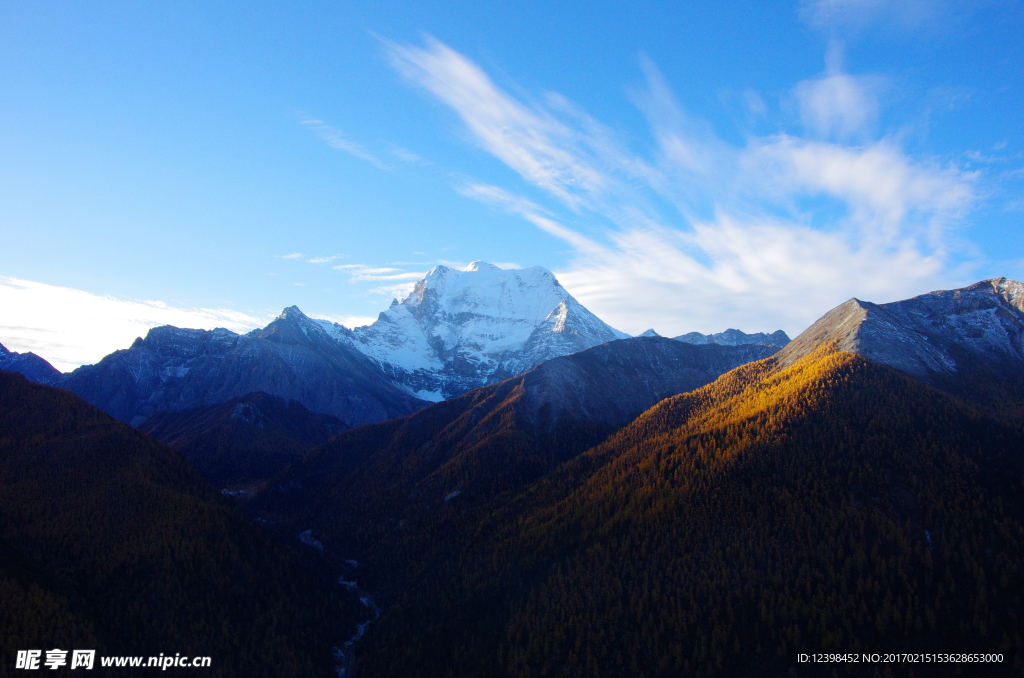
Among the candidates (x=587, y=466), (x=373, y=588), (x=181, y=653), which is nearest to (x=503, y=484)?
(x=587, y=466)

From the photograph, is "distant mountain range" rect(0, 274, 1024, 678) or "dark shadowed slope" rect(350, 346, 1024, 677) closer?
"dark shadowed slope" rect(350, 346, 1024, 677)

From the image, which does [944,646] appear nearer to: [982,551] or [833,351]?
[982,551]

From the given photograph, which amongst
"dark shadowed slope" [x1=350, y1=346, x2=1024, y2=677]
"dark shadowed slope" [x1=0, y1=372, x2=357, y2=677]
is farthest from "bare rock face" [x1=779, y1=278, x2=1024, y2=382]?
"dark shadowed slope" [x1=0, y1=372, x2=357, y2=677]

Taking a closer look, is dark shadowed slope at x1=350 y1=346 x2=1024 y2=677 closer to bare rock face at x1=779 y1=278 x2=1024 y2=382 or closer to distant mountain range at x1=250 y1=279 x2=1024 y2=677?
distant mountain range at x1=250 y1=279 x2=1024 y2=677

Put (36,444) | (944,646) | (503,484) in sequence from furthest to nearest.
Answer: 1. (503,484)
2. (36,444)
3. (944,646)

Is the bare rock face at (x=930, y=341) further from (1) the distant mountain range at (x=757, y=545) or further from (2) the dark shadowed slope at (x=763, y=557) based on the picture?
(2) the dark shadowed slope at (x=763, y=557)

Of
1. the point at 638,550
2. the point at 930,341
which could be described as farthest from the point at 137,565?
the point at 930,341
